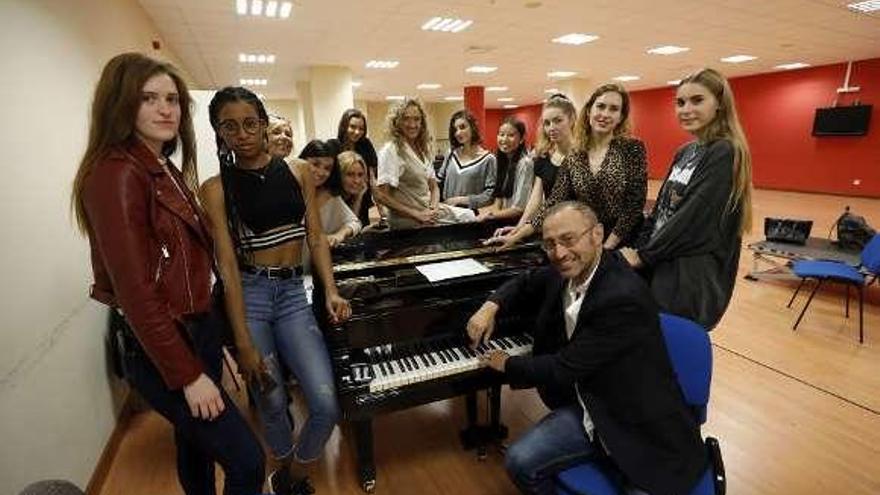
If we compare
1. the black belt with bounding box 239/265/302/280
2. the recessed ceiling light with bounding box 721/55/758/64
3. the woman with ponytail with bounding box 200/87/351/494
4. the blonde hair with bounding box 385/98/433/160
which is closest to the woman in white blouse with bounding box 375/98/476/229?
the blonde hair with bounding box 385/98/433/160

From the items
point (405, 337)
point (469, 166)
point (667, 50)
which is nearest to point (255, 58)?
point (469, 166)

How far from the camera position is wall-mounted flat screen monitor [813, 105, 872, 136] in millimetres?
11031

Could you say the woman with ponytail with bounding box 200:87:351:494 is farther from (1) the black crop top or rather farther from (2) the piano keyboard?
(2) the piano keyboard

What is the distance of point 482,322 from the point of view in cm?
188

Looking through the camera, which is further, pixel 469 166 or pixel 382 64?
pixel 382 64

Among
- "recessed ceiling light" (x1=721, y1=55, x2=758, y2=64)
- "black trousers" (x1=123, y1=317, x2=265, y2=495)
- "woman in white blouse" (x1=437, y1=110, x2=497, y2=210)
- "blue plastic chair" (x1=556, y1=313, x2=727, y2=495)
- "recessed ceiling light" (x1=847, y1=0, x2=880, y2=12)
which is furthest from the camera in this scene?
"recessed ceiling light" (x1=721, y1=55, x2=758, y2=64)

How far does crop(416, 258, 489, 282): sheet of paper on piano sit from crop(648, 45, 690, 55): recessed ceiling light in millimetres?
8920

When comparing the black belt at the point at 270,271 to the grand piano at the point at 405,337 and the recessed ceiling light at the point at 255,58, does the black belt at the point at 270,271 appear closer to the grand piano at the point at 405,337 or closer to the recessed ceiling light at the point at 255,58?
the grand piano at the point at 405,337

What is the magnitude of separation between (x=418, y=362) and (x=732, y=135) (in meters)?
1.74

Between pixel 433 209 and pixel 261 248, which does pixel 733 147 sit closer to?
pixel 433 209

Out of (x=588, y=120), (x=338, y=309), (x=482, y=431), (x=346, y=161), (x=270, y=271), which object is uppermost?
(x=588, y=120)

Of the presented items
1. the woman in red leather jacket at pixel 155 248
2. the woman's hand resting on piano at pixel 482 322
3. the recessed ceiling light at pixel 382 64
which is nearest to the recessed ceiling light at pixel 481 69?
the recessed ceiling light at pixel 382 64

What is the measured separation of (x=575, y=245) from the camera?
63.5 inches

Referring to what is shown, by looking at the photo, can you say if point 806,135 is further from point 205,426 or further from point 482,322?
point 205,426
